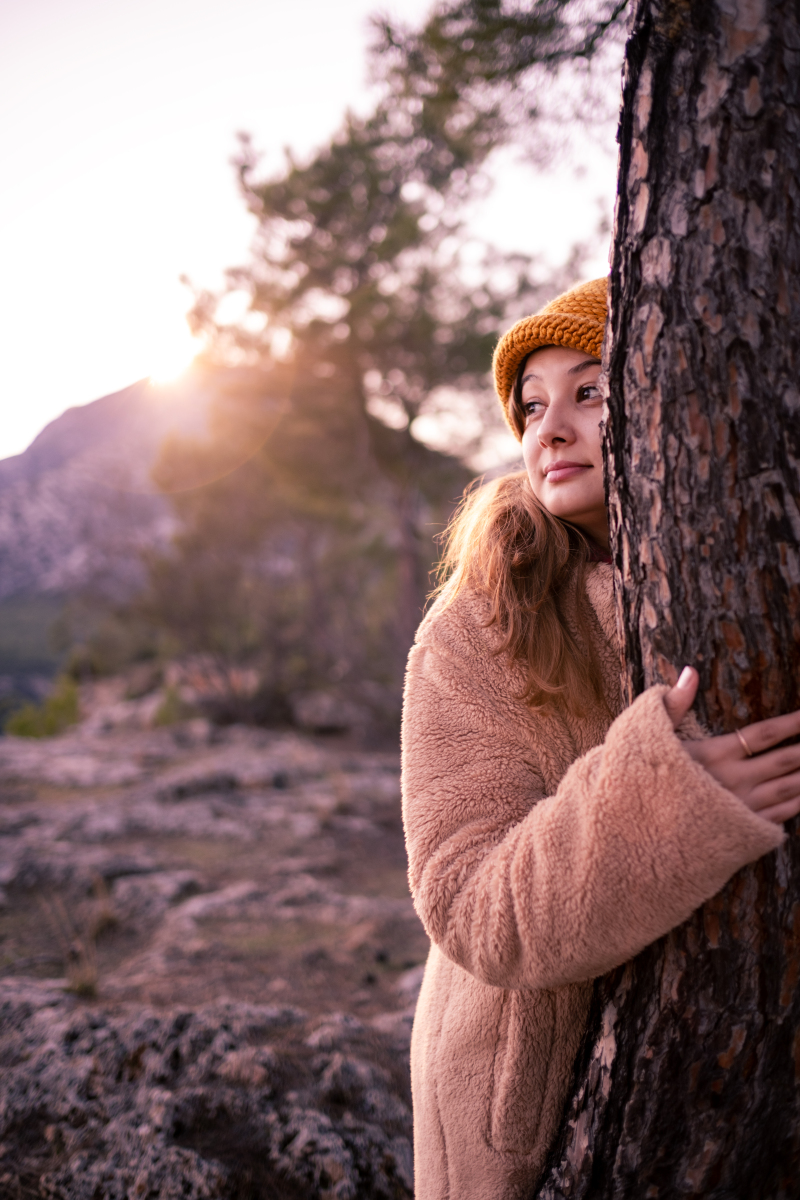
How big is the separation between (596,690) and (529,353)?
0.70 metres

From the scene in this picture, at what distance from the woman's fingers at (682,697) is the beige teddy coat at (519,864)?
0.02 metres

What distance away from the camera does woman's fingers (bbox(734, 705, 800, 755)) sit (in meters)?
0.75

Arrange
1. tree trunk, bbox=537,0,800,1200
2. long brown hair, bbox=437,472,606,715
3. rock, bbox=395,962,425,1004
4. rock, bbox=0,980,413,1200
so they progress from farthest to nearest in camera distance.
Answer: rock, bbox=395,962,425,1004 < rock, bbox=0,980,413,1200 < long brown hair, bbox=437,472,606,715 < tree trunk, bbox=537,0,800,1200

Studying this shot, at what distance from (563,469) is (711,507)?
45 centimetres

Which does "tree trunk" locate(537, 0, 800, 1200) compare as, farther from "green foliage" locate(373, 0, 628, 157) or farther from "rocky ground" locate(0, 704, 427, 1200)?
"green foliage" locate(373, 0, 628, 157)

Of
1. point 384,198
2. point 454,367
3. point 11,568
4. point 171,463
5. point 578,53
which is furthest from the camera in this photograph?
point 11,568

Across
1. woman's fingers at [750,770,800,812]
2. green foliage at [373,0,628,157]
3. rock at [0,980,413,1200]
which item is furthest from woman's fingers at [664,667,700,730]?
green foliage at [373,0,628,157]

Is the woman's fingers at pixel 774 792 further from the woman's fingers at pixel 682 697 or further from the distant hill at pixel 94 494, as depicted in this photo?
the distant hill at pixel 94 494

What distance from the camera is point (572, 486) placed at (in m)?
1.18

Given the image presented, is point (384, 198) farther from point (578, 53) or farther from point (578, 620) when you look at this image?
point (578, 620)

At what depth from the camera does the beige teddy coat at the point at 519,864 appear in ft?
2.49

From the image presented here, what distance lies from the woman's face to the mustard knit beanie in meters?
0.03

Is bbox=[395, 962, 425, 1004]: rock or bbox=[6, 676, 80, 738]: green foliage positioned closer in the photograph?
bbox=[395, 962, 425, 1004]: rock

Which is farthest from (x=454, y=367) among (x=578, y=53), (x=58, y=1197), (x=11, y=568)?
(x=11, y=568)
